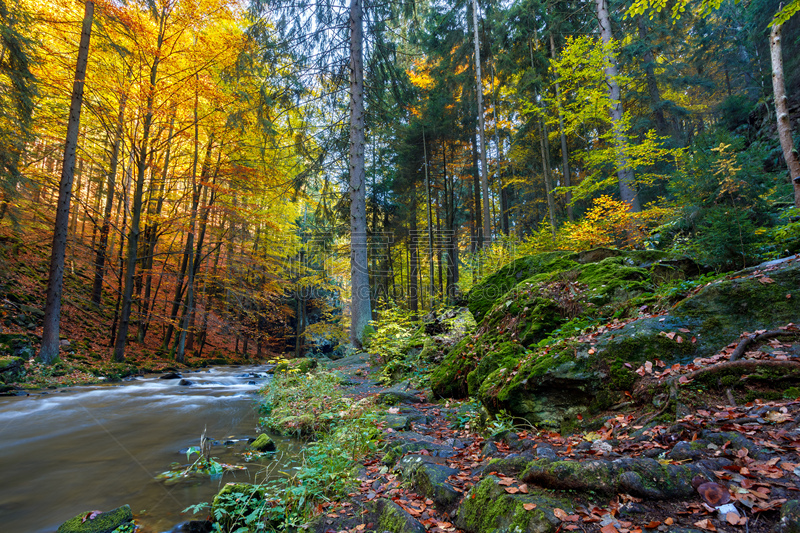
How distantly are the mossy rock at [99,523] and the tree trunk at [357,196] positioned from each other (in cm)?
810

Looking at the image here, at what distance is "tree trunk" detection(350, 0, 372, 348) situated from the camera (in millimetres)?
10930

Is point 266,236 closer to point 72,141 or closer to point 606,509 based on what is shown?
point 72,141

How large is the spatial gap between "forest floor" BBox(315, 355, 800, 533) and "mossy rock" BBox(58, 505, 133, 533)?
1.74 m

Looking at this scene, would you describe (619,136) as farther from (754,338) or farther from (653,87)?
(754,338)

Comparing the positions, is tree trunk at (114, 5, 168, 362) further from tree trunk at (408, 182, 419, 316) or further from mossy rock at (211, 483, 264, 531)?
tree trunk at (408, 182, 419, 316)

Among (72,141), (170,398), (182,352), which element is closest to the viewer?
(170,398)

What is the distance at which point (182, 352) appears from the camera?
15.0m

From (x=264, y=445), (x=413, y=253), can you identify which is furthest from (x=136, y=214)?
(x=413, y=253)

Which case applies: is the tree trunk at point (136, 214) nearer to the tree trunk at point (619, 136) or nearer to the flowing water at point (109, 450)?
the flowing water at point (109, 450)

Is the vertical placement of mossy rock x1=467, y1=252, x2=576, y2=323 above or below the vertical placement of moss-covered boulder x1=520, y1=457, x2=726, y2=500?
above

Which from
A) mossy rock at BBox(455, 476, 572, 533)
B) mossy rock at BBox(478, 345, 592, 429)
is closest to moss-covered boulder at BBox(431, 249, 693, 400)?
mossy rock at BBox(478, 345, 592, 429)

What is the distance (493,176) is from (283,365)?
16410 millimetres

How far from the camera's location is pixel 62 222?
383 inches

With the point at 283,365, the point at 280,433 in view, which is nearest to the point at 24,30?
the point at 283,365
